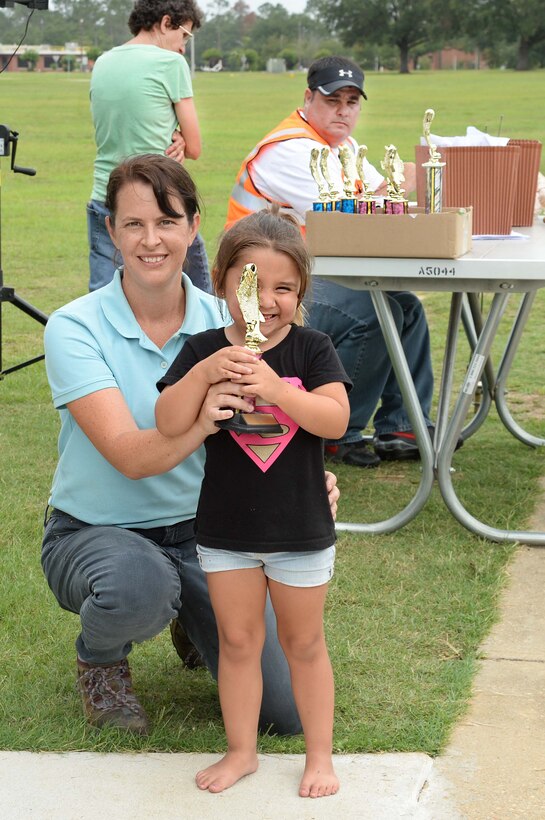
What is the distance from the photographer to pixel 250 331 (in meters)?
2.21

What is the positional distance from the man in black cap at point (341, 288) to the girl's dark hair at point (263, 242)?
226 cm

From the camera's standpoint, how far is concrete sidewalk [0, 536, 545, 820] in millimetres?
2330

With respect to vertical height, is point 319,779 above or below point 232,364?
below

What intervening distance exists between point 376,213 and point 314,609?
1.81 meters

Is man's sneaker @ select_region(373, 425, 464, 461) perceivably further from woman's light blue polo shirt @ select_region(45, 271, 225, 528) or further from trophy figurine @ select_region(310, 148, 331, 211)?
woman's light blue polo shirt @ select_region(45, 271, 225, 528)

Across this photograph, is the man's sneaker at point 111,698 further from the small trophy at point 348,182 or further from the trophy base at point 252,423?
the small trophy at point 348,182

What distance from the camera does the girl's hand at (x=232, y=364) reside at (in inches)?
85.1

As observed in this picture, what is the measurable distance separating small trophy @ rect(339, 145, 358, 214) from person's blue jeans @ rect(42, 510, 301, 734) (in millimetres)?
1456

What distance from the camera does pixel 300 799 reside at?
236cm

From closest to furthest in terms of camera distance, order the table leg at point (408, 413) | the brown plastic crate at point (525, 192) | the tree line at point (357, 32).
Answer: the table leg at point (408, 413)
the brown plastic crate at point (525, 192)
the tree line at point (357, 32)

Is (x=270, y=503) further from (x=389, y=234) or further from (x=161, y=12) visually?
(x=161, y=12)

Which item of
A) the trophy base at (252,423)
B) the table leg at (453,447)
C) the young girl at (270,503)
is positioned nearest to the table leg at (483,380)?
the table leg at (453,447)

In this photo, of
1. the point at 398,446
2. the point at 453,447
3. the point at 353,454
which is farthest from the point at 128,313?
the point at 398,446

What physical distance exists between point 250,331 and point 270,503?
1.17 feet
